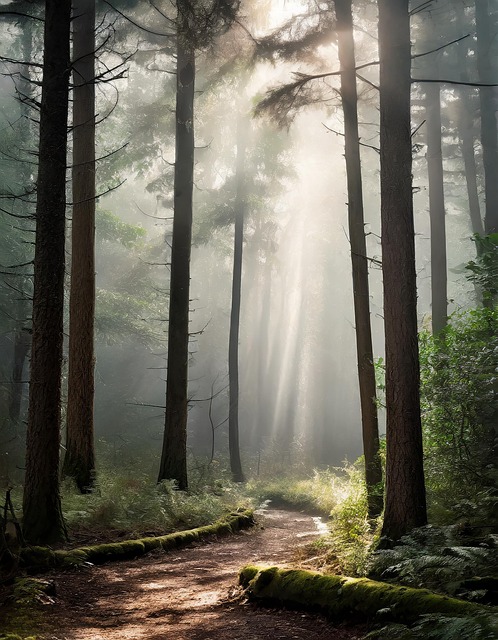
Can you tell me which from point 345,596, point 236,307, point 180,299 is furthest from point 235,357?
point 345,596

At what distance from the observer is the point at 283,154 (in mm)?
A: 24250

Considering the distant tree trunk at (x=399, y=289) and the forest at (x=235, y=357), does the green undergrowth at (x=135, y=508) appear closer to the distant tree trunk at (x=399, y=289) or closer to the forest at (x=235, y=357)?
the forest at (x=235, y=357)

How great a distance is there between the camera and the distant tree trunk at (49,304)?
773cm

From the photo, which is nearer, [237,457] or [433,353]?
[433,353]

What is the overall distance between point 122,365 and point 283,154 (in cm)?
1751

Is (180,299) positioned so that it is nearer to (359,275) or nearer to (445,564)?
(359,275)

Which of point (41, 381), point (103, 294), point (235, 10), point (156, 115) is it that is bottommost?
point (41, 381)

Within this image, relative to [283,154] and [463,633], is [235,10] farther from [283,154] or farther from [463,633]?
[283,154]

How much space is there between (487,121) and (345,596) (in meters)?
17.9

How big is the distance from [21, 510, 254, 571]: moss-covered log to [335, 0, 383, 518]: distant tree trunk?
2.82m

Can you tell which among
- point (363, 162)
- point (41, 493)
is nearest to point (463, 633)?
point (41, 493)

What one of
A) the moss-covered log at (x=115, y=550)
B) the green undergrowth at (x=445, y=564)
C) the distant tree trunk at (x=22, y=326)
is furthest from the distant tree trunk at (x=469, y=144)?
the green undergrowth at (x=445, y=564)

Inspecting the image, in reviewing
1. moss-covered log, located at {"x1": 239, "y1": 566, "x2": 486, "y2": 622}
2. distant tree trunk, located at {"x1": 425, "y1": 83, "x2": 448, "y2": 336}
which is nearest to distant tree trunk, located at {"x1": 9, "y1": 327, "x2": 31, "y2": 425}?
distant tree trunk, located at {"x1": 425, "y1": 83, "x2": 448, "y2": 336}

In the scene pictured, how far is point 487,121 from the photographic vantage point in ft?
63.9
